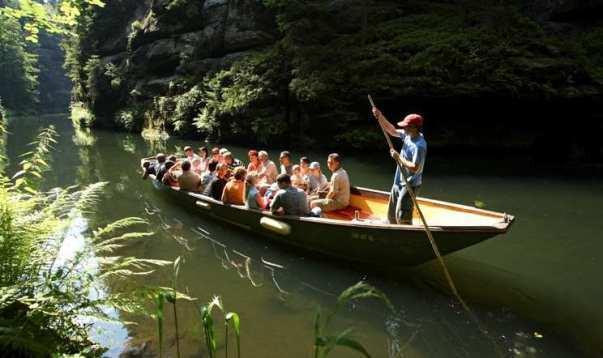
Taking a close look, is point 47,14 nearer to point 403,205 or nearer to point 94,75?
point 403,205

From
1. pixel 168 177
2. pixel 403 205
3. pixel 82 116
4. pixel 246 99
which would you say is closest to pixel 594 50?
pixel 246 99

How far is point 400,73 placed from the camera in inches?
753

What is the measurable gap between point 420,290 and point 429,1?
19.6m

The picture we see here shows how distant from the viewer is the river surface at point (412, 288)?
541 cm

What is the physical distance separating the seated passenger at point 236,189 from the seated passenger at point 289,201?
1.36 metres

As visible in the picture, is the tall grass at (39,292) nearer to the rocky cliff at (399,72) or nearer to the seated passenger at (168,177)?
the seated passenger at (168,177)

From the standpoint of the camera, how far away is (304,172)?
9.76 m

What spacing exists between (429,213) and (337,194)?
5.55 feet

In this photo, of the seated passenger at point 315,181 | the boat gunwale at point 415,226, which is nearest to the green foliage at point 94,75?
the boat gunwale at point 415,226

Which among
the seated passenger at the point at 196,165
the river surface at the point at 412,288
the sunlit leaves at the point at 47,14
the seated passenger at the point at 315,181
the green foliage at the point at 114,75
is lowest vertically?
the river surface at the point at 412,288

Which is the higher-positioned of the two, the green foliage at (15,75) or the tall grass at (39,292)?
the green foliage at (15,75)

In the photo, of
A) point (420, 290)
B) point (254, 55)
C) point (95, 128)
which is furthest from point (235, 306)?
point (95, 128)

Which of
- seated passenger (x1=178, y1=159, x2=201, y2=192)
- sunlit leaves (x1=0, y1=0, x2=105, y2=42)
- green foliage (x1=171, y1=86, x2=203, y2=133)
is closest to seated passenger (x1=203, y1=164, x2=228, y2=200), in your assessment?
seated passenger (x1=178, y1=159, x2=201, y2=192)

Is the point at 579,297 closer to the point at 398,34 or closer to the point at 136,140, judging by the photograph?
the point at 398,34
